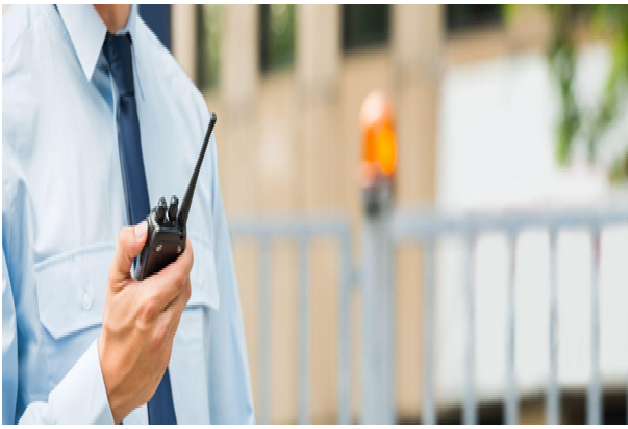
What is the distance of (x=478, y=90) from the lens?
436 cm

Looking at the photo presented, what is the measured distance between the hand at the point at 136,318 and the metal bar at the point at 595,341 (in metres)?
1.75

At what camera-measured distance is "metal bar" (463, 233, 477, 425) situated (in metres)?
2.17

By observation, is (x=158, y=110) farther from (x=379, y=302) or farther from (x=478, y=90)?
(x=478, y=90)

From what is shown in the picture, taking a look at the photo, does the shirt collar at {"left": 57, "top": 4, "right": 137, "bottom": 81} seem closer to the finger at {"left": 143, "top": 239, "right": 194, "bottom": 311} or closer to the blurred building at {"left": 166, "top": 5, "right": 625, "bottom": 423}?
the finger at {"left": 143, "top": 239, "right": 194, "bottom": 311}

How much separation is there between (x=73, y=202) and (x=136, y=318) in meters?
0.11

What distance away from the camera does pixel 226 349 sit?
693 mm

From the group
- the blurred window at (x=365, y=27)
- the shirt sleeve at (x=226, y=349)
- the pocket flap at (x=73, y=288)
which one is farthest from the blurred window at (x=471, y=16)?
the pocket flap at (x=73, y=288)

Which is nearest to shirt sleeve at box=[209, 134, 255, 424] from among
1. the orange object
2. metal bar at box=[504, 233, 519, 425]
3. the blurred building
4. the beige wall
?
the orange object

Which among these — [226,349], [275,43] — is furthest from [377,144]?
[275,43]

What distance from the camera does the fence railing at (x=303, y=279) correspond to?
2375 mm

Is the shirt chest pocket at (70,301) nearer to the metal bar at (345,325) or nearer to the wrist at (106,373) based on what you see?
the wrist at (106,373)

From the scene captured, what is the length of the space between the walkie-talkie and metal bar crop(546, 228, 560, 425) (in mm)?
1744

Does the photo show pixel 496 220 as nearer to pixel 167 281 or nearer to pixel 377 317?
pixel 377 317

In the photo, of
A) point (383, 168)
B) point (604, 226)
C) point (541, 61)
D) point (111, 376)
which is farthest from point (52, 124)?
point (541, 61)
